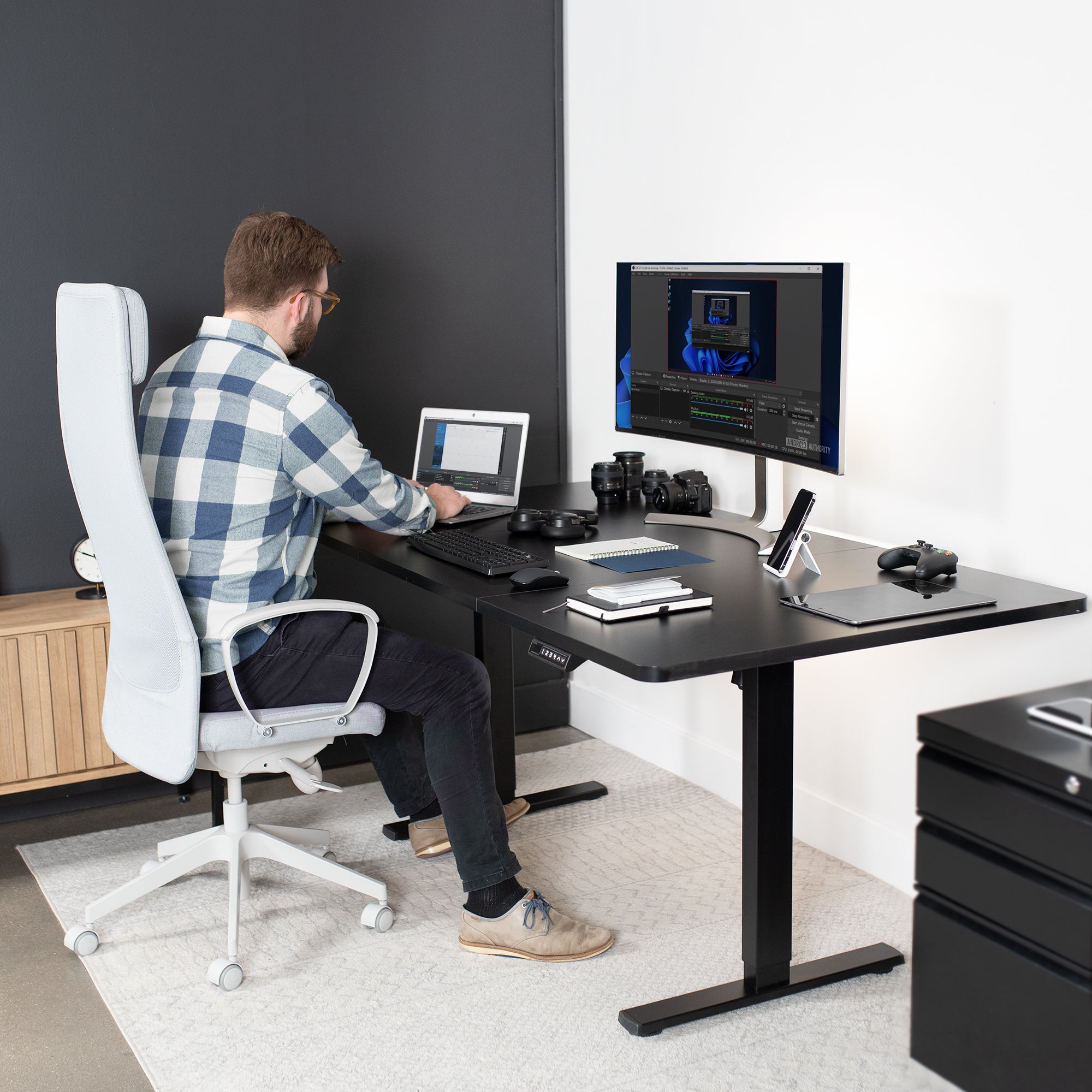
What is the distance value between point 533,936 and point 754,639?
3.01ft

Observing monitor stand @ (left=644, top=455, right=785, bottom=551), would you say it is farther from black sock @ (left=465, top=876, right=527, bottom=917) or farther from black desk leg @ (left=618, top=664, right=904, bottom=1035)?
black sock @ (left=465, top=876, right=527, bottom=917)

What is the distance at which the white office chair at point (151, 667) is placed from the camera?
Answer: 2143 mm

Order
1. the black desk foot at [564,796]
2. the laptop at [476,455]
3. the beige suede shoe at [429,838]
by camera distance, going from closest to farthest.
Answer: the beige suede shoe at [429,838] < the laptop at [476,455] < the black desk foot at [564,796]

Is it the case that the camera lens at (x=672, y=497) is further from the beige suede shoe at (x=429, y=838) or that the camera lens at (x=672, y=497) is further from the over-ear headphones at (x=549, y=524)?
the beige suede shoe at (x=429, y=838)

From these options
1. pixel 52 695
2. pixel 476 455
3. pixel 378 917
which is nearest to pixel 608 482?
pixel 476 455

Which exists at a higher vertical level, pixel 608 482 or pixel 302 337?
pixel 302 337

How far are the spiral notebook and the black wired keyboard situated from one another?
9 cm

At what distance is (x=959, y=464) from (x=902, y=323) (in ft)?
1.09

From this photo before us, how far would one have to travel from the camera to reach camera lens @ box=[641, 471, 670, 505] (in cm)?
303

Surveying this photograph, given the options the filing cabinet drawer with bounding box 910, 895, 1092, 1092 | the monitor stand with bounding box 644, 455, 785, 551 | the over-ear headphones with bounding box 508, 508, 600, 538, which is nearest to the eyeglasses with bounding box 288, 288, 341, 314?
the over-ear headphones with bounding box 508, 508, 600, 538

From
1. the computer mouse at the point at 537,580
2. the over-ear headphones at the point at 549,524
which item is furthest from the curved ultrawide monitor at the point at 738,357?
the computer mouse at the point at 537,580

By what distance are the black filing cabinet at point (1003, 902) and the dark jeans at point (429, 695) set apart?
0.99 m

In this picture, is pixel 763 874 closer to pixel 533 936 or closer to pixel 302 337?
pixel 533 936

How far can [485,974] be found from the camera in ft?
7.97
